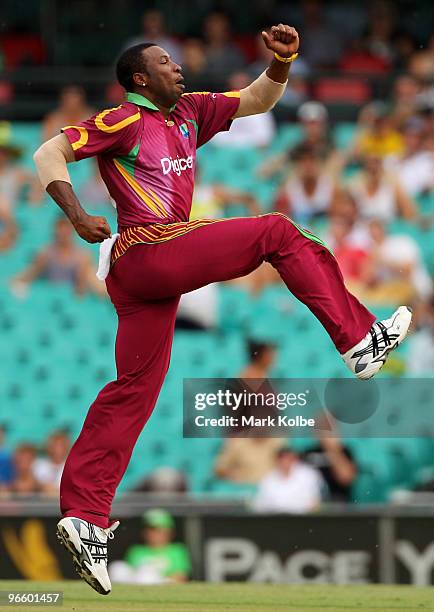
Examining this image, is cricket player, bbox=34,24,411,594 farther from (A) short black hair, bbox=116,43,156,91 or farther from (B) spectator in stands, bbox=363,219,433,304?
(B) spectator in stands, bbox=363,219,433,304

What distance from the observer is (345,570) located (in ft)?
33.9

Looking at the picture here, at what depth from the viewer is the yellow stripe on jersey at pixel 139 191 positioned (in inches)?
273

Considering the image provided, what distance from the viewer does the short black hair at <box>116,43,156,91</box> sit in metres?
7.07

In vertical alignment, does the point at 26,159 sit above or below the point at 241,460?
above

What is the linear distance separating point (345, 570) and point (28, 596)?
11.2ft

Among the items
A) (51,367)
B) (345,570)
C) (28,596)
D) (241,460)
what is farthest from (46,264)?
(28,596)

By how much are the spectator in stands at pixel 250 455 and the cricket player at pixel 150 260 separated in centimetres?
355

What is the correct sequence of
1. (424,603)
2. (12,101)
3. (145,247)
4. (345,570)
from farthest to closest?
1. (12,101)
2. (345,570)
3. (424,603)
4. (145,247)

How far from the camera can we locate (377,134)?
13.2 m

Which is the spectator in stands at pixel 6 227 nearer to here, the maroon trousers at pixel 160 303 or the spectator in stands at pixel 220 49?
the spectator in stands at pixel 220 49

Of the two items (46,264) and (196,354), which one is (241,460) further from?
(46,264)

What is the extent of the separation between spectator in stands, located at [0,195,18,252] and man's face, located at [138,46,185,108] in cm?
666

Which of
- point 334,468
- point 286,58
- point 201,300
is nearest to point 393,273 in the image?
point 201,300

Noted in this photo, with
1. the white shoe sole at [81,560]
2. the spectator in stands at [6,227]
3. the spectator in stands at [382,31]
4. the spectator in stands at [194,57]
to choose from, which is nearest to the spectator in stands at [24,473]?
the spectator in stands at [6,227]
